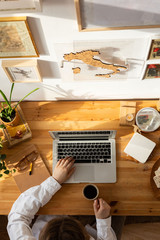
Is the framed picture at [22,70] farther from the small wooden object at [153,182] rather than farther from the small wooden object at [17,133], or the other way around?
the small wooden object at [153,182]

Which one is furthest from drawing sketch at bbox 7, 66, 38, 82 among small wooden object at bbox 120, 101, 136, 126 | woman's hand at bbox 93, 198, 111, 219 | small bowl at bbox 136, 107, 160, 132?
woman's hand at bbox 93, 198, 111, 219

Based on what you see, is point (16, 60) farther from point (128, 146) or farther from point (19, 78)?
point (128, 146)

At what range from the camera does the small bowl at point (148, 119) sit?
123 cm

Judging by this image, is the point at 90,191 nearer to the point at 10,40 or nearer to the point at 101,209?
the point at 101,209

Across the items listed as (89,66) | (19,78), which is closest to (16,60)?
(19,78)

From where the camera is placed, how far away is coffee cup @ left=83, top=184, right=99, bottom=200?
3.63 feet

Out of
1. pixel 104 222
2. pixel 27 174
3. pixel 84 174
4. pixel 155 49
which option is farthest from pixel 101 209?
pixel 155 49

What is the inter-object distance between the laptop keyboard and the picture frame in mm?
464

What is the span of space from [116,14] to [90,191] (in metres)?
0.90

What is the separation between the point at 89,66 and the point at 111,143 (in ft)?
1.57

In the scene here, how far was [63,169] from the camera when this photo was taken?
44.6 inches

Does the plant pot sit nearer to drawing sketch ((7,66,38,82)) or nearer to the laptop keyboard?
drawing sketch ((7,66,38,82))

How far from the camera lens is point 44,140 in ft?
4.22

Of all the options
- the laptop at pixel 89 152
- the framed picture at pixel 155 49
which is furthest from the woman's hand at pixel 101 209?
the framed picture at pixel 155 49
